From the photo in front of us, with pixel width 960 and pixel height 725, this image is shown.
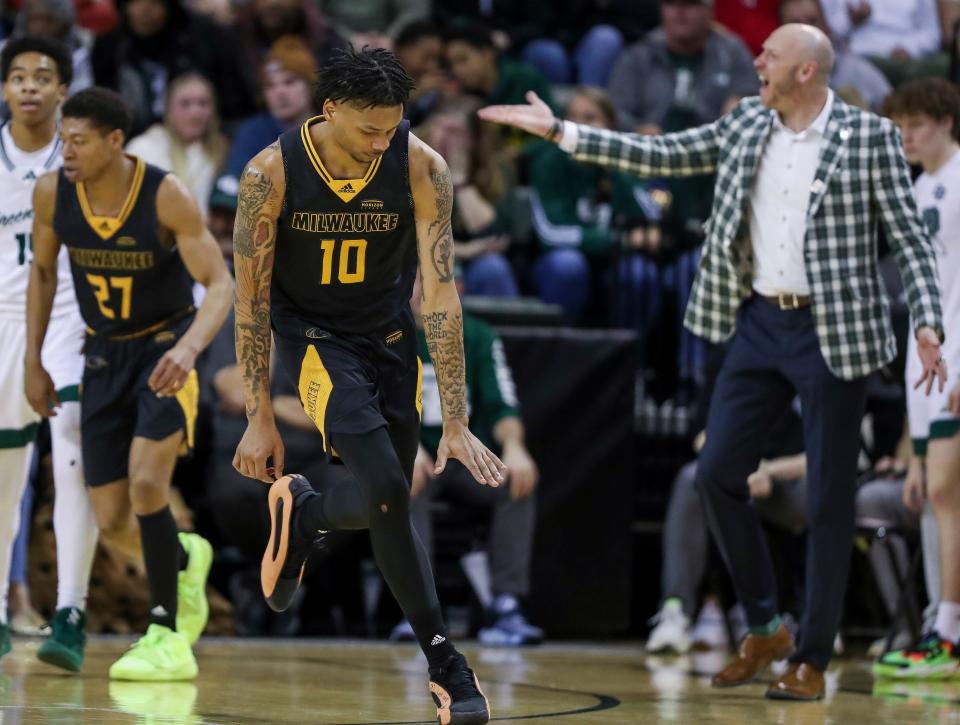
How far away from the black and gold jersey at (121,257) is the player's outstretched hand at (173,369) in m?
0.42

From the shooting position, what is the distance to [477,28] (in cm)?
1016

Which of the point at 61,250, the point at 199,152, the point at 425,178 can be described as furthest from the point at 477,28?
the point at 425,178

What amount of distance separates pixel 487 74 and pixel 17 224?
14.9 ft

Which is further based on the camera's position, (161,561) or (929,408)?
(929,408)

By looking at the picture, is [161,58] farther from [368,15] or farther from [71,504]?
[71,504]

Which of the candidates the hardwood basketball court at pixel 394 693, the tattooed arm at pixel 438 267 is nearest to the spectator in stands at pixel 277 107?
the hardwood basketball court at pixel 394 693

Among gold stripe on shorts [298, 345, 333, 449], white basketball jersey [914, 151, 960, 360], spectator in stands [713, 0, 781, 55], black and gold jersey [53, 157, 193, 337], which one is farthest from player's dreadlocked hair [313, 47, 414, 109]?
spectator in stands [713, 0, 781, 55]

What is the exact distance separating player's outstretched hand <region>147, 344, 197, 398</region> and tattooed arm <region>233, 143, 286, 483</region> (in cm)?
85

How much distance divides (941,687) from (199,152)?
5.05 meters

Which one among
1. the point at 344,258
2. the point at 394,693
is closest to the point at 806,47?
the point at 344,258

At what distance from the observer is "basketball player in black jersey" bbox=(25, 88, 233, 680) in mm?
5445

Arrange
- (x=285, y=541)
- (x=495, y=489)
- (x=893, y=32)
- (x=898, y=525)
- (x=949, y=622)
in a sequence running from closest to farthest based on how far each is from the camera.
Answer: (x=285, y=541), (x=949, y=622), (x=898, y=525), (x=495, y=489), (x=893, y=32)

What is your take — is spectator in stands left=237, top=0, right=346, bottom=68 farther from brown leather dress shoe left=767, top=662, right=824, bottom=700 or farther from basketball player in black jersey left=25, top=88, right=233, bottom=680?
brown leather dress shoe left=767, top=662, right=824, bottom=700

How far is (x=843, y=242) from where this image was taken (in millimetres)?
5434
